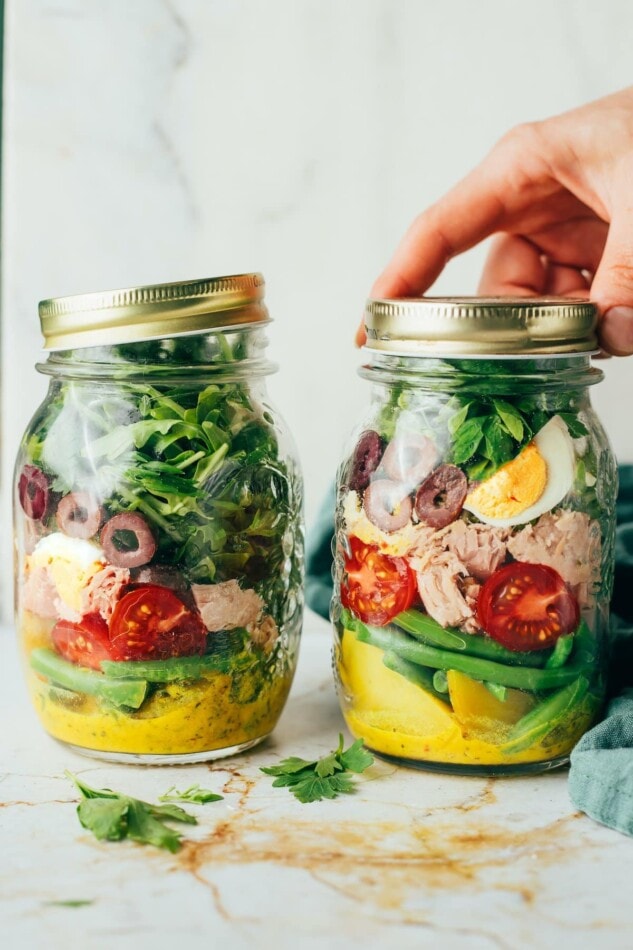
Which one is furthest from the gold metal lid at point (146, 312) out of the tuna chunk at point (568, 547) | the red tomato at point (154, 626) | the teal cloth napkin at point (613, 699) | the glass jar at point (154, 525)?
the teal cloth napkin at point (613, 699)

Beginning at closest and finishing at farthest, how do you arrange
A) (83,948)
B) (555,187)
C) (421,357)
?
1. (83,948)
2. (421,357)
3. (555,187)

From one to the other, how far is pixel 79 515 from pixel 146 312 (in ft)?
0.67

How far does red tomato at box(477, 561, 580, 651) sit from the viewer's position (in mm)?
1045

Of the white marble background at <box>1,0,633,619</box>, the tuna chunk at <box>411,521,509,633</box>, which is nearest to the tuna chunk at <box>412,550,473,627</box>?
the tuna chunk at <box>411,521,509,633</box>

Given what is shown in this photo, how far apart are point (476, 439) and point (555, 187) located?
0.54 m

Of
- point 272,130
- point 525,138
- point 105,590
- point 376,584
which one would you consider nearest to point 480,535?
point 376,584

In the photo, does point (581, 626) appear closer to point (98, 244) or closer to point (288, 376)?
point (288, 376)

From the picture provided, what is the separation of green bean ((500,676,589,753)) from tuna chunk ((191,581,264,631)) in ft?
0.91

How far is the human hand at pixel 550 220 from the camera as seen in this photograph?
1.16 metres

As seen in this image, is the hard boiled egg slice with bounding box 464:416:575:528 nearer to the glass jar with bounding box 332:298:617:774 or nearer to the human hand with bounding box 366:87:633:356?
the glass jar with bounding box 332:298:617:774

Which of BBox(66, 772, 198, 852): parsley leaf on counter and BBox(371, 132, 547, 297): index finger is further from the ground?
BBox(371, 132, 547, 297): index finger

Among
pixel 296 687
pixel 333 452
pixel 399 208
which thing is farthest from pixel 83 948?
pixel 399 208

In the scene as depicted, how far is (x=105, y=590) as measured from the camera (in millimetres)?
1072

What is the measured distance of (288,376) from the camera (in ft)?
5.41
